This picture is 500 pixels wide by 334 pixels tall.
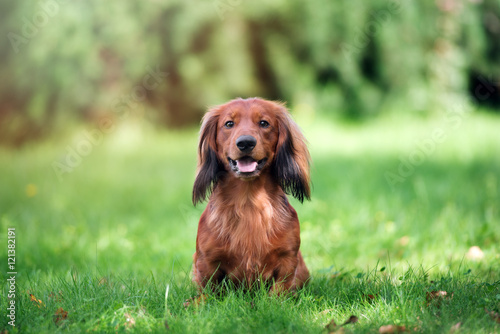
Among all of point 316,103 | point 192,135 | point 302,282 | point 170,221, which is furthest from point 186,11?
point 302,282

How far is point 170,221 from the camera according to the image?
5652 millimetres

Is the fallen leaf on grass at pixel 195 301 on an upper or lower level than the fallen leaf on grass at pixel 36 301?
upper

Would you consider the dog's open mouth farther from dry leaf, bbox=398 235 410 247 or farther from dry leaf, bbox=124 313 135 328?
dry leaf, bbox=398 235 410 247

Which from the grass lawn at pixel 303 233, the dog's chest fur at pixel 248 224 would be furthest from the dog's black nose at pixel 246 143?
the grass lawn at pixel 303 233

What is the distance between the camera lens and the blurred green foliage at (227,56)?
8211 millimetres

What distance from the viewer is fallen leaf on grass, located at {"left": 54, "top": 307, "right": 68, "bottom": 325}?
2751mm

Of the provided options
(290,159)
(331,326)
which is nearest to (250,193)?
(290,159)

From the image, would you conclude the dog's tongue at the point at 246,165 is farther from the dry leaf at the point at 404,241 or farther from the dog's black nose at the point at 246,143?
the dry leaf at the point at 404,241

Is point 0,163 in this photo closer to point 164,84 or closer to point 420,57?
point 164,84

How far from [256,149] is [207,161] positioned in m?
0.46

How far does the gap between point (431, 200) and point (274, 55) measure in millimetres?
4859

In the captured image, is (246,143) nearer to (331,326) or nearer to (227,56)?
(331,326)

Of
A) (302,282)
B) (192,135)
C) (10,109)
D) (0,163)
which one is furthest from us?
(192,135)

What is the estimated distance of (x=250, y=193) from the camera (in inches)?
128
